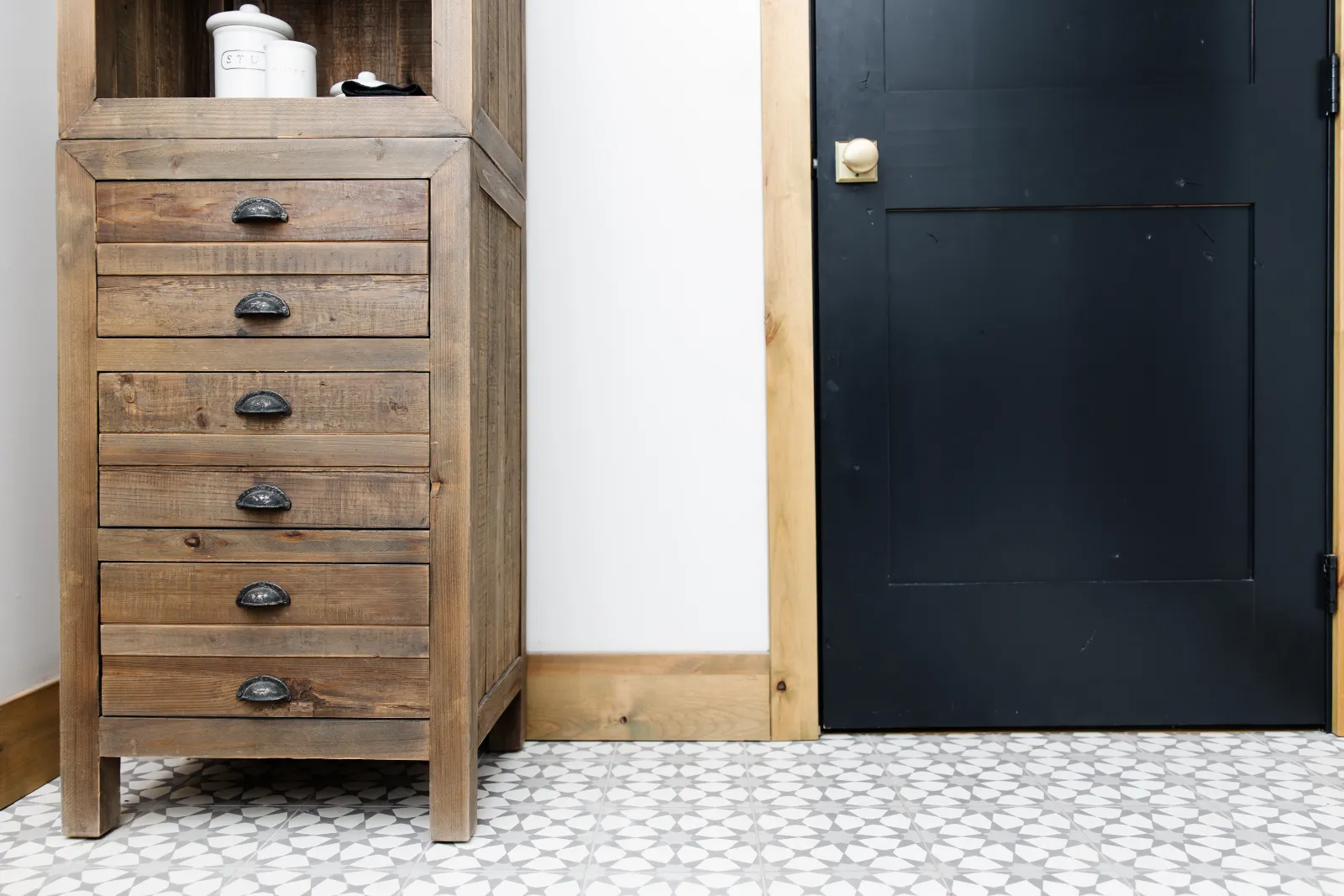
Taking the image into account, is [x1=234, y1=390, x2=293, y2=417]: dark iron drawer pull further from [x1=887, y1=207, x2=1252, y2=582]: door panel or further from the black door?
[x1=887, y1=207, x2=1252, y2=582]: door panel

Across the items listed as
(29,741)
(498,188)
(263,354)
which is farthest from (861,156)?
(29,741)

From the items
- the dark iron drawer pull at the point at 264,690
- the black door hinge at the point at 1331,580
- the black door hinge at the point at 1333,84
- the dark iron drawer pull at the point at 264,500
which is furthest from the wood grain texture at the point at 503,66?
the black door hinge at the point at 1331,580

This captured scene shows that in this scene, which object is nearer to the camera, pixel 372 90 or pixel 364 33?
pixel 372 90

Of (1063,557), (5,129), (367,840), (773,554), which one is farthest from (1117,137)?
(5,129)

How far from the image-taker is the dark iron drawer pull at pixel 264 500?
118 centimetres

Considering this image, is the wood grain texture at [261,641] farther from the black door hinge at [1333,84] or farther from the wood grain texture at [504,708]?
the black door hinge at [1333,84]

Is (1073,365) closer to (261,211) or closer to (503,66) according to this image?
(503,66)

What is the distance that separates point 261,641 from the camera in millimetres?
1187

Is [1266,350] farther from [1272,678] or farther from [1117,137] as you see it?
[1272,678]

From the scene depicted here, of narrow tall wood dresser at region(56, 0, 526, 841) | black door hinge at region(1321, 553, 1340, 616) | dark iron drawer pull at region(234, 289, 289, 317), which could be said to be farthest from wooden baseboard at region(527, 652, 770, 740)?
black door hinge at region(1321, 553, 1340, 616)

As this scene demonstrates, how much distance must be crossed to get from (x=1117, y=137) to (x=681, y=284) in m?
0.79

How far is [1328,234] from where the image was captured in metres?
1.54

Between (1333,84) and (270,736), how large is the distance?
1963mm

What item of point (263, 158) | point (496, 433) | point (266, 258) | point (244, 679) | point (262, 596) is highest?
point (263, 158)
